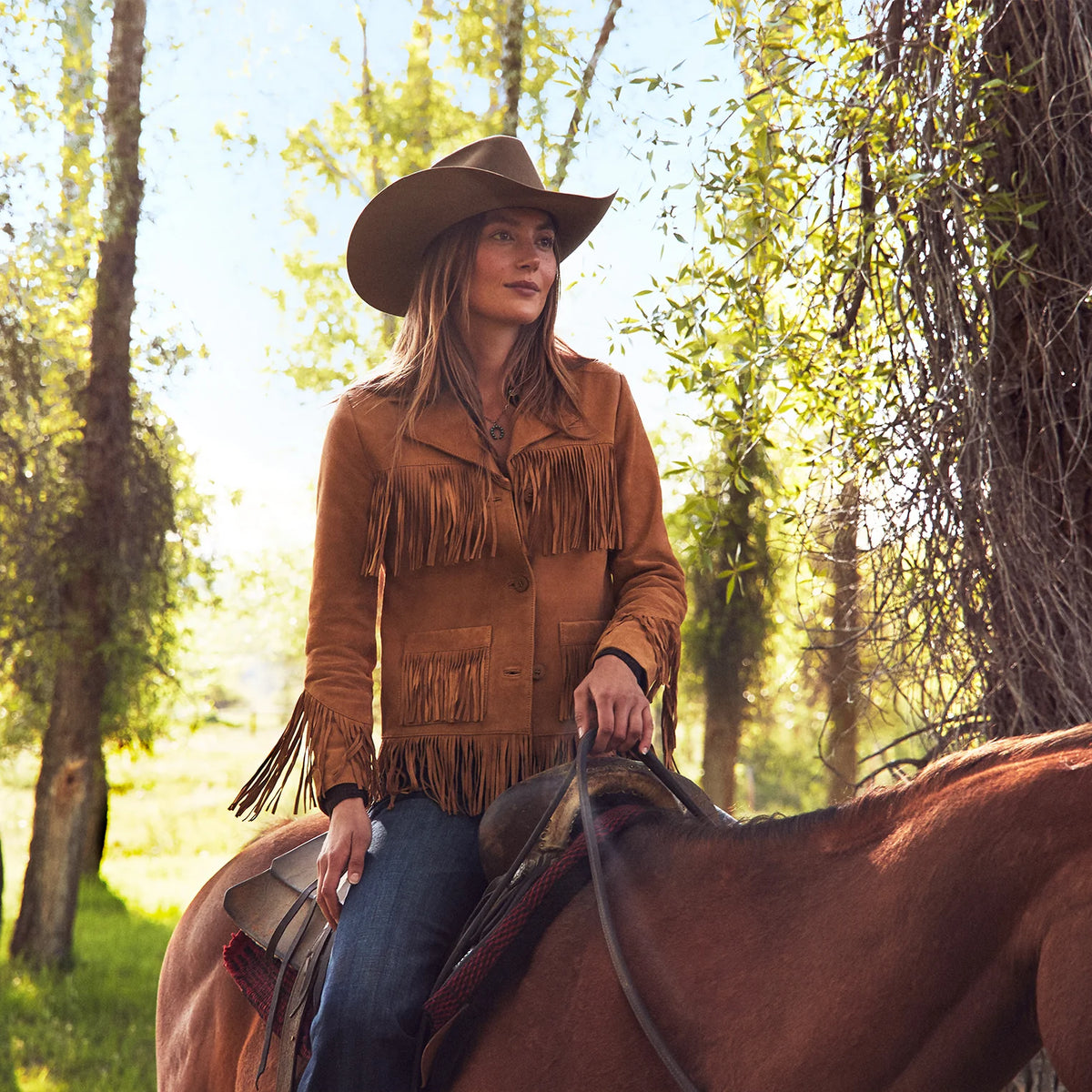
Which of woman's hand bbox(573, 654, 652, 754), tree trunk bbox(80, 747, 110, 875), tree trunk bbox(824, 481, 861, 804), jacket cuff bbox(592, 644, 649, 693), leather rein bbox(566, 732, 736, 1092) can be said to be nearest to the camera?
leather rein bbox(566, 732, 736, 1092)

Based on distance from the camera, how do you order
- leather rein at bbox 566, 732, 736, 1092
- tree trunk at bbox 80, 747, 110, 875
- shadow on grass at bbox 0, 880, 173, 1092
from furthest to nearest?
tree trunk at bbox 80, 747, 110, 875 < shadow on grass at bbox 0, 880, 173, 1092 < leather rein at bbox 566, 732, 736, 1092

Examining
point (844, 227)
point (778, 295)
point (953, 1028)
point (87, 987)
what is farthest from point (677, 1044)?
point (87, 987)

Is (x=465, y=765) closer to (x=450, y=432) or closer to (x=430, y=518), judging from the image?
(x=430, y=518)

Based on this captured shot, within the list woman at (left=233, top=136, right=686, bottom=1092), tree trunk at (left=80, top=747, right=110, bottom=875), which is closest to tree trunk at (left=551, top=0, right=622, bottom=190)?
woman at (left=233, top=136, right=686, bottom=1092)

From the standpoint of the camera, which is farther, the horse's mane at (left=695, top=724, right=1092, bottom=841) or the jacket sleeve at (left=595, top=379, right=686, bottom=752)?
the jacket sleeve at (left=595, top=379, right=686, bottom=752)

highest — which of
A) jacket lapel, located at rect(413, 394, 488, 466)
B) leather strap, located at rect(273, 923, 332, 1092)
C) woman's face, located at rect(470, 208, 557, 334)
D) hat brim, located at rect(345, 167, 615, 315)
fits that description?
hat brim, located at rect(345, 167, 615, 315)

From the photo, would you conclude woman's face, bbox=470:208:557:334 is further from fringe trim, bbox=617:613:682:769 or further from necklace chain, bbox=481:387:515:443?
fringe trim, bbox=617:613:682:769

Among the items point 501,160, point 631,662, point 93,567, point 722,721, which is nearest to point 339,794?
point 631,662

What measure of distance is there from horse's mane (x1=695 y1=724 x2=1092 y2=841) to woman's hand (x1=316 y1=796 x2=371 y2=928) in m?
0.73

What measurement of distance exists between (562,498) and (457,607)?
307mm

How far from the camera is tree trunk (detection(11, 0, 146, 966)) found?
26.6 ft

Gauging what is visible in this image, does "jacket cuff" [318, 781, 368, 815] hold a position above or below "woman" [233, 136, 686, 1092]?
below

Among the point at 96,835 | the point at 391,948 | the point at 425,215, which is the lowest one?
the point at 96,835

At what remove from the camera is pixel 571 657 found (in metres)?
2.20
